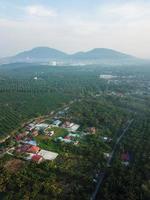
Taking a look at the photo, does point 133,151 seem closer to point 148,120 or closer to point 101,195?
point 101,195

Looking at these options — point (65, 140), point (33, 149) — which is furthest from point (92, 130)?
point (33, 149)

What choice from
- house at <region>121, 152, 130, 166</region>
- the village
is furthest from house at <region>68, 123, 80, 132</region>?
house at <region>121, 152, 130, 166</region>

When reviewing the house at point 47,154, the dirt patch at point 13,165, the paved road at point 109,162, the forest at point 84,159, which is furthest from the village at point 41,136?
the paved road at point 109,162

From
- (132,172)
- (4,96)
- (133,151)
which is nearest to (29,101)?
(4,96)

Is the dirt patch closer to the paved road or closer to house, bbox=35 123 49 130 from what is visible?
the paved road

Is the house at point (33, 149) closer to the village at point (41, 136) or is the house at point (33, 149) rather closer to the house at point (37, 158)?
the village at point (41, 136)

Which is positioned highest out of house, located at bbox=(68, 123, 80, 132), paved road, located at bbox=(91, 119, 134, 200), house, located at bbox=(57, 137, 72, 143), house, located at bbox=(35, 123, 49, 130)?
house, located at bbox=(35, 123, 49, 130)

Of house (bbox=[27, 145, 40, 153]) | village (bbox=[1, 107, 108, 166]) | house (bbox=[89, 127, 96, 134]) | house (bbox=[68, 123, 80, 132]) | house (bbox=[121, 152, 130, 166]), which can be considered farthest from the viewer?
house (bbox=[68, 123, 80, 132])
